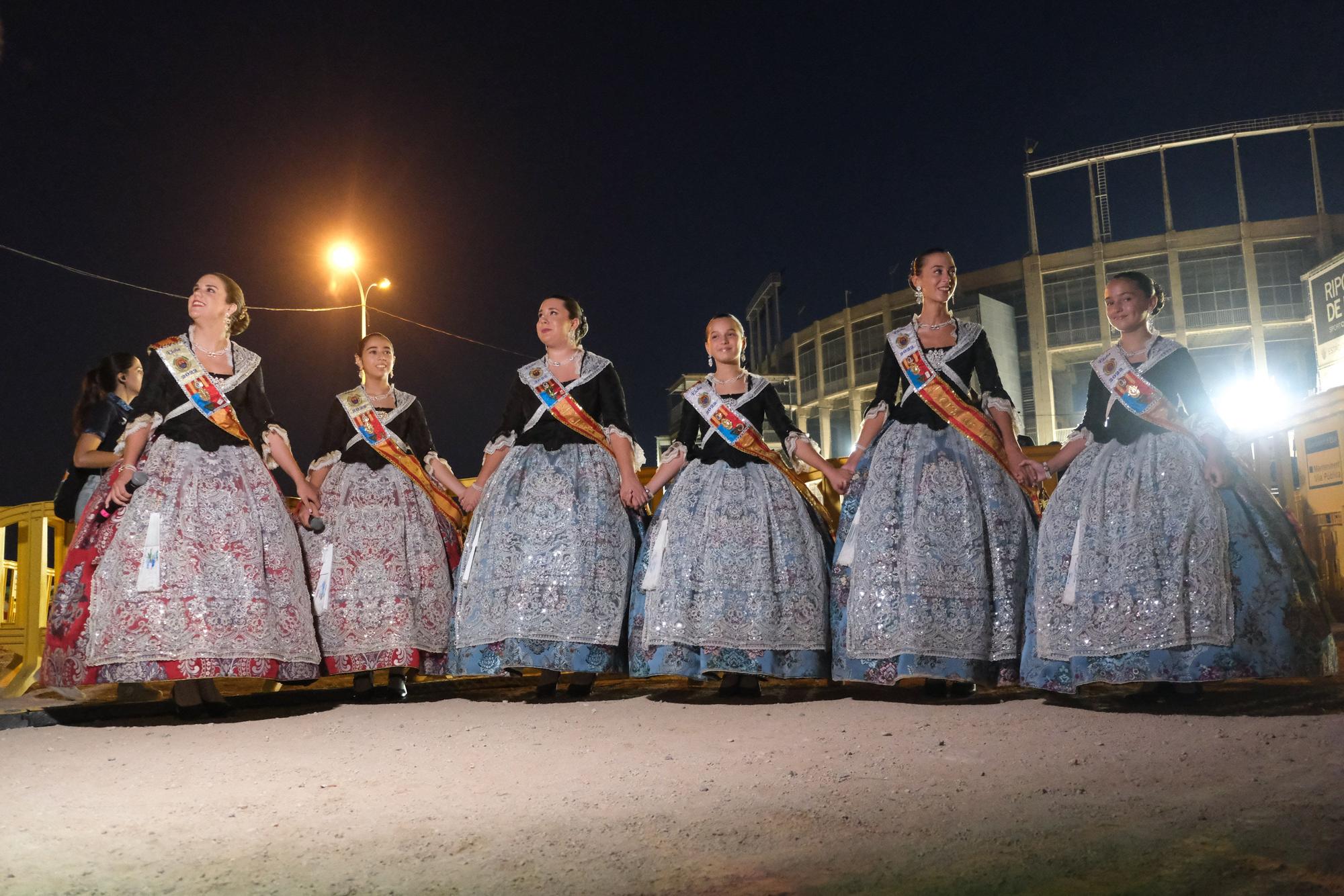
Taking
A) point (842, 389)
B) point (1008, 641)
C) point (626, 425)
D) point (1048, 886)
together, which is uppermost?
point (842, 389)

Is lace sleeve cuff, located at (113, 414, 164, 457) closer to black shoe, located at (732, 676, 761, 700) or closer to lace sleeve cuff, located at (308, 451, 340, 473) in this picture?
lace sleeve cuff, located at (308, 451, 340, 473)

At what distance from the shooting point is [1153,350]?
16.8 ft

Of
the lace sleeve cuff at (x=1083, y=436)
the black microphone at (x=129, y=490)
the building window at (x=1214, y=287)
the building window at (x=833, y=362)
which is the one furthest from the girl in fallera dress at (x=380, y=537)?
the building window at (x=833, y=362)

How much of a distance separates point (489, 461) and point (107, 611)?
1990 mm

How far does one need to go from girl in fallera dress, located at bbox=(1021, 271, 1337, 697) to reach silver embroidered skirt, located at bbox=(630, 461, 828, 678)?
107 cm

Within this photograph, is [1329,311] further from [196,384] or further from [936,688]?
[196,384]

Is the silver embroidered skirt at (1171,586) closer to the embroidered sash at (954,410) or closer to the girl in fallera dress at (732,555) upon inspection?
the embroidered sash at (954,410)

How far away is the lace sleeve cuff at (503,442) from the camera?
6.16m

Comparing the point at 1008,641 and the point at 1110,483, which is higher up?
the point at 1110,483

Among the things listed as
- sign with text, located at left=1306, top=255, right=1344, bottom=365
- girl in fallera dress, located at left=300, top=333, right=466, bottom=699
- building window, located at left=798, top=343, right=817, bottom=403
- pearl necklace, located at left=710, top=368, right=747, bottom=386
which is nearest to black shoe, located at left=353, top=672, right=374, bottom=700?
girl in fallera dress, located at left=300, top=333, right=466, bottom=699

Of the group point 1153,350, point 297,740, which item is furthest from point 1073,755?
point 297,740

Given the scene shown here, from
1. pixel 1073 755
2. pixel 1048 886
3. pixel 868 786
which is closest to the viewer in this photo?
pixel 1048 886

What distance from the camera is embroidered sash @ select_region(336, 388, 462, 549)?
625cm

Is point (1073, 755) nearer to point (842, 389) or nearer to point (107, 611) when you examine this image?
point (107, 611)
